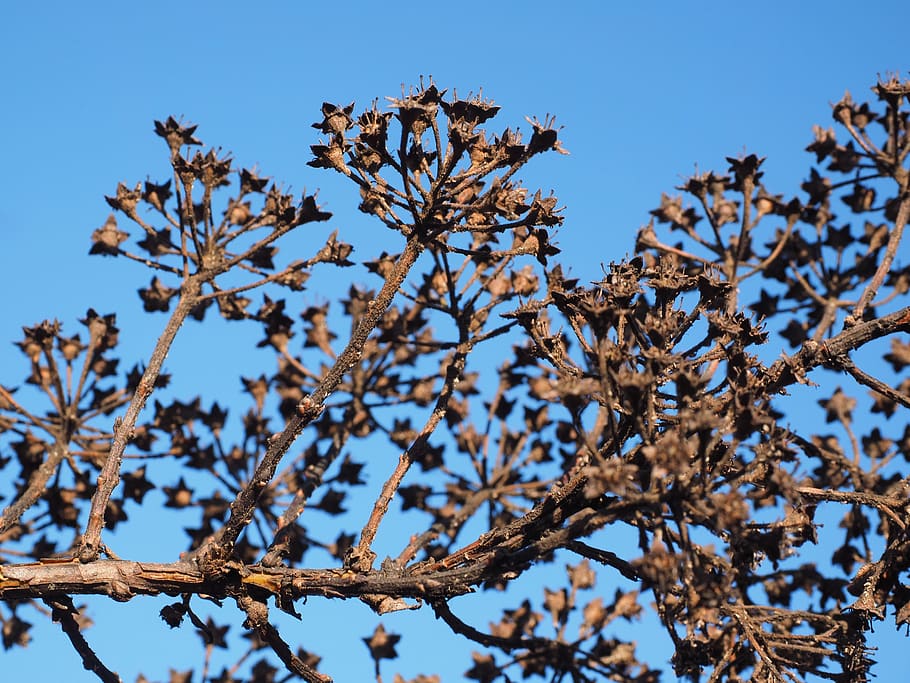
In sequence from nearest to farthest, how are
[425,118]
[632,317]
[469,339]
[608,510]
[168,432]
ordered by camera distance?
[608,510] → [632,317] → [425,118] → [469,339] → [168,432]

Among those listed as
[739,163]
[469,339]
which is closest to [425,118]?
[469,339]

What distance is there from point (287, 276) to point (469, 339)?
48.5 inches

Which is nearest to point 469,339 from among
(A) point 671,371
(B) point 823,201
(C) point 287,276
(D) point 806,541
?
(C) point 287,276

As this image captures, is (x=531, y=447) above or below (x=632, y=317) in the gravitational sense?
above

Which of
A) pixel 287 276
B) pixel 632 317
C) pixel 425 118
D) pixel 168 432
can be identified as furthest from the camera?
pixel 168 432

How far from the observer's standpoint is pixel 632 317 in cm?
390

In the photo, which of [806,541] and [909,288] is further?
[909,288]

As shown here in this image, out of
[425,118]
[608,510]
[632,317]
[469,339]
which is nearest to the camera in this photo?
[608,510]

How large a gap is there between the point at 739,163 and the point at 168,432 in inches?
148

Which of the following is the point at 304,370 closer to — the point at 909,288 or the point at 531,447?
the point at 531,447

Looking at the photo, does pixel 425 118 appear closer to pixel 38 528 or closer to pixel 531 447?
pixel 531 447

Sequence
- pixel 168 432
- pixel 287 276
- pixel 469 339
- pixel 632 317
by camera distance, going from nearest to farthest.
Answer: pixel 632 317, pixel 469 339, pixel 287 276, pixel 168 432

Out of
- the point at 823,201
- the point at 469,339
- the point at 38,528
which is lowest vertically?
the point at 469,339

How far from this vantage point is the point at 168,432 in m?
6.91
